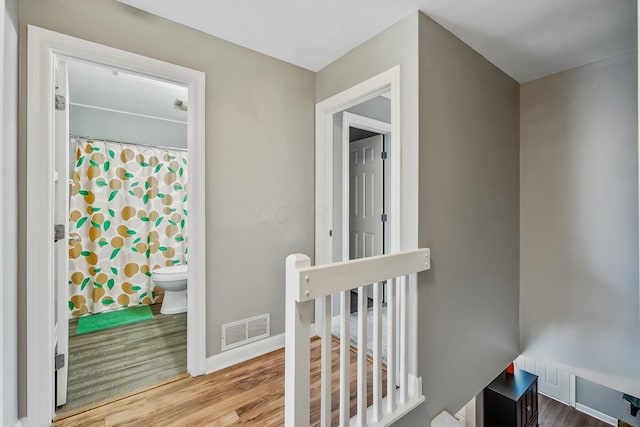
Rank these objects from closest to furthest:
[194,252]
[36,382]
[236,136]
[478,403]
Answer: [36,382], [194,252], [236,136], [478,403]

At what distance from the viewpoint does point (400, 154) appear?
173 centimetres

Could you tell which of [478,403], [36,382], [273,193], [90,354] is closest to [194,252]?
[273,193]

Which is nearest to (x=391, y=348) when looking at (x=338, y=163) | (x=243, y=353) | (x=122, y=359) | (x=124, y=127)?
(x=243, y=353)

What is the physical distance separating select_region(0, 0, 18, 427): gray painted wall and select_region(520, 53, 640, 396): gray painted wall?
3.34 meters

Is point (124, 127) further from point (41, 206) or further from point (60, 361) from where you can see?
point (60, 361)

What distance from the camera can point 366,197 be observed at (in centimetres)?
371

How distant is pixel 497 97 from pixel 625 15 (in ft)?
2.47

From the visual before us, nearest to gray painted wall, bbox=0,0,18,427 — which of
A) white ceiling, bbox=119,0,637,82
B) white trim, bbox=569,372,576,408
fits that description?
white ceiling, bbox=119,0,637,82

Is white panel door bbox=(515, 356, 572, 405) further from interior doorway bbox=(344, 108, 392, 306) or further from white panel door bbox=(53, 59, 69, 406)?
white panel door bbox=(53, 59, 69, 406)

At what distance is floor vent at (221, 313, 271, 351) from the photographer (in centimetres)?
203

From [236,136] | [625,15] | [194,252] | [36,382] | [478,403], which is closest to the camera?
[36,382]

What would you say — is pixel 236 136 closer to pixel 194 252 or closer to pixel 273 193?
pixel 273 193

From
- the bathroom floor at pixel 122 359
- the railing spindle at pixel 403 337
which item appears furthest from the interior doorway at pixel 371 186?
the bathroom floor at pixel 122 359

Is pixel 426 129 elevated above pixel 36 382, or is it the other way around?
Answer: pixel 426 129
